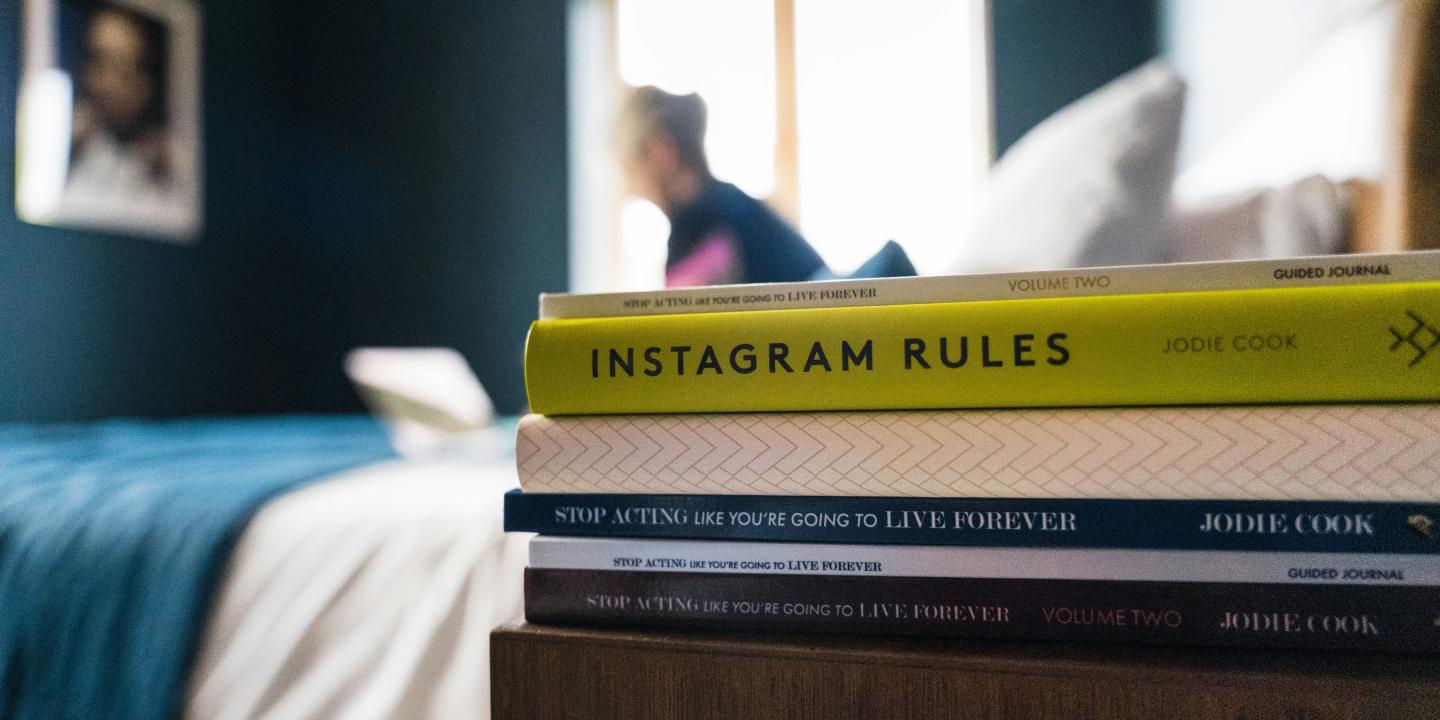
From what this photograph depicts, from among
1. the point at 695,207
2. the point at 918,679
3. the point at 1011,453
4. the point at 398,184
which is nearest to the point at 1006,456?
the point at 1011,453

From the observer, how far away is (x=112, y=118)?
221 cm

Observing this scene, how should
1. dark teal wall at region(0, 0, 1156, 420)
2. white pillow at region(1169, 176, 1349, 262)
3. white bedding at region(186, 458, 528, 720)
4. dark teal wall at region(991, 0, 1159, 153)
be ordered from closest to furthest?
white bedding at region(186, 458, 528, 720) → white pillow at region(1169, 176, 1349, 262) → dark teal wall at region(991, 0, 1159, 153) → dark teal wall at region(0, 0, 1156, 420)

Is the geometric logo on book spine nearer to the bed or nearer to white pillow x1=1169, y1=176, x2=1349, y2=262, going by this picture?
the bed

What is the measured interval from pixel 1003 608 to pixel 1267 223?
0.90m

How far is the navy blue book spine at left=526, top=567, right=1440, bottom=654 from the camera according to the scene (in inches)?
12.1

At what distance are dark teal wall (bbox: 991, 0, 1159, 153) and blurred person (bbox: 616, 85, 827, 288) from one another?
1144mm

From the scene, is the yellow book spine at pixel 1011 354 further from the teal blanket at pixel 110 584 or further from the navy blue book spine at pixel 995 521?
the teal blanket at pixel 110 584

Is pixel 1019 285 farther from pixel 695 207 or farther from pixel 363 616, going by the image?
pixel 695 207

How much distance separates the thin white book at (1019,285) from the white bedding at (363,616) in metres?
0.35

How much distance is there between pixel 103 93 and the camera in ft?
7.15

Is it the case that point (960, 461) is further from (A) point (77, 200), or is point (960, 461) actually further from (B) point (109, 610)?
(A) point (77, 200)

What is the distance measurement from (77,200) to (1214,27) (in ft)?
9.74

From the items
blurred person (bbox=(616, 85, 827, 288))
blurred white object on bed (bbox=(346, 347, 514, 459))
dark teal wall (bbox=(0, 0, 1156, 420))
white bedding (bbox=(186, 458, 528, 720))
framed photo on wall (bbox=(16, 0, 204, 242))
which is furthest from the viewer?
dark teal wall (bbox=(0, 0, 1156, 420))

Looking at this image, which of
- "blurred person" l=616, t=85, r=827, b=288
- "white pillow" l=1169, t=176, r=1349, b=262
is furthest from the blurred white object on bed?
"white pillow" l=1169, t=176, r=1349, b=262
